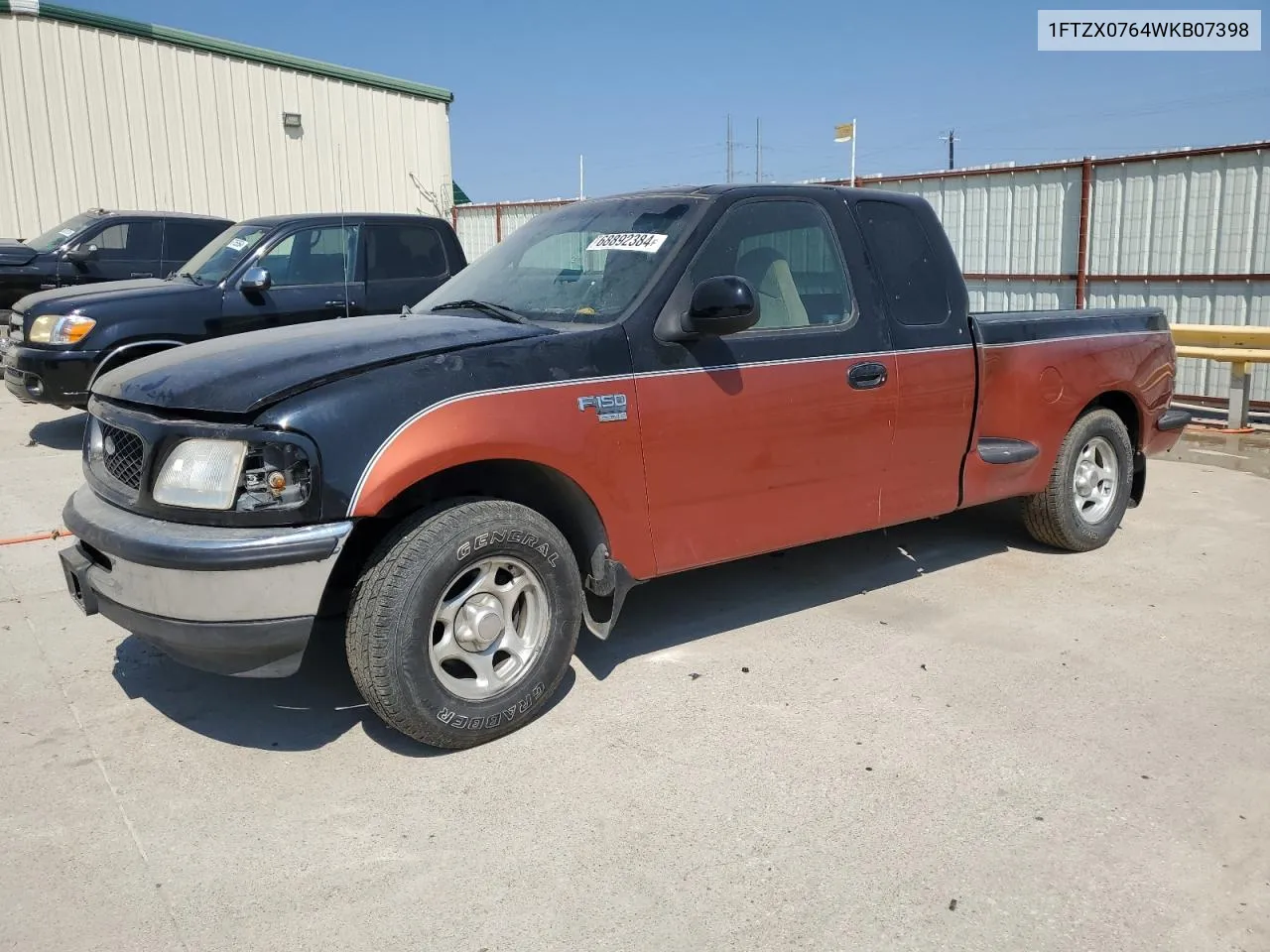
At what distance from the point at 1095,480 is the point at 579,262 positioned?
133 inches

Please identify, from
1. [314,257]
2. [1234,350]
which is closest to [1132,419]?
[1234,350]

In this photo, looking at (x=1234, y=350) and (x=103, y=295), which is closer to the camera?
(x=103, y=295)

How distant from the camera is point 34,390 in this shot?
843cm

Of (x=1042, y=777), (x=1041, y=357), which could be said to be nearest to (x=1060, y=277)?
(x=1041, y=357)

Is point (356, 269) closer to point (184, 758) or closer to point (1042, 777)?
point (184, 758)

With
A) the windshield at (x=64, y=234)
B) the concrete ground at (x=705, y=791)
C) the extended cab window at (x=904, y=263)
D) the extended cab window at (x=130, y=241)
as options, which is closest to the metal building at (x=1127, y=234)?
the concrete ground at (x=705, y=791)

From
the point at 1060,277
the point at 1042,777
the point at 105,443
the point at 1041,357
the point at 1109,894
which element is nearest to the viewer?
the point at 1109,894

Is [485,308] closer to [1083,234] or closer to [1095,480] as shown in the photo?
[1095,480]

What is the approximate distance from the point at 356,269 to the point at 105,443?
596cm

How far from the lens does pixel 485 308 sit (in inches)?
174

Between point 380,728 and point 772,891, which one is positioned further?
point 380,728

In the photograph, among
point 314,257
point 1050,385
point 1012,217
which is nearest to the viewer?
point 1050,385

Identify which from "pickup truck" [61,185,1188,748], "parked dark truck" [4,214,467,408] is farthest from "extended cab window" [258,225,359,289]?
"pickup truck" [61,185,1188,748]

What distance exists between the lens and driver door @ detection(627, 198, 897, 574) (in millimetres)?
4039
